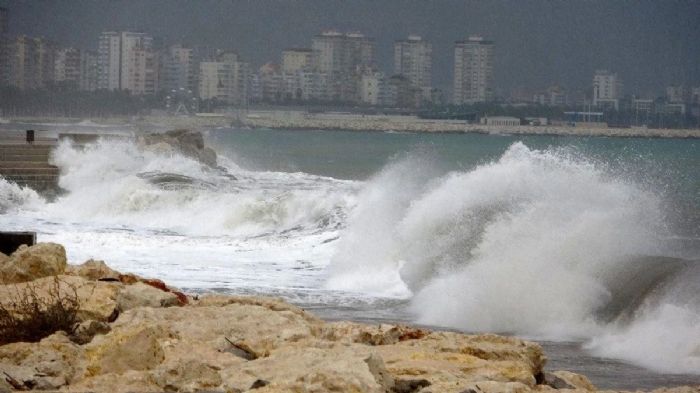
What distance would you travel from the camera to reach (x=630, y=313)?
46.3ft

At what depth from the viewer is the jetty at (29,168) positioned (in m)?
35.1

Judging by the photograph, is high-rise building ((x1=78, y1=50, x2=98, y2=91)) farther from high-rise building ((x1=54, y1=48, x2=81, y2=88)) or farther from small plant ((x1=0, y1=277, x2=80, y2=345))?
small plant ((x1=0, y1=277, x2=80, y2=345))

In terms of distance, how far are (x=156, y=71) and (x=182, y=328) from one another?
603 feet

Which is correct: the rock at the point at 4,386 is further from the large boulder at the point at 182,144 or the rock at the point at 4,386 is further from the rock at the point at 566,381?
the large boulder at the point at 182,144

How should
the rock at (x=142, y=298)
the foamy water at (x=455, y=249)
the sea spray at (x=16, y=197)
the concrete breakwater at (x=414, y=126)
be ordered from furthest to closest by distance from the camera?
the concrete breakwater at (x=414, y=126) → the sea spray at (x=16, y=197) → the foamy water at (x=455, y=249) → the rock at (x=142, y=298)

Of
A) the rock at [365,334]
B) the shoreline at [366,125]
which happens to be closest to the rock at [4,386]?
the rock at [365,334]

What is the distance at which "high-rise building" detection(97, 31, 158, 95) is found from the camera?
602 ft

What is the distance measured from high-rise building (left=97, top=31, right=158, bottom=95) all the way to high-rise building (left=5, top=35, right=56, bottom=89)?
10.2 metres

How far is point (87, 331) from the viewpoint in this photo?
8.25 metres

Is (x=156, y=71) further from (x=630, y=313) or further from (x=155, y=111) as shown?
(x=630, y=313)

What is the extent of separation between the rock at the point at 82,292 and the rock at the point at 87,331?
0.37m

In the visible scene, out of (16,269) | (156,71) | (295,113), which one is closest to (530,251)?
(16,269)

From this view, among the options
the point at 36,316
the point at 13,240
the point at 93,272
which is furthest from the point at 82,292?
the point at 13,240

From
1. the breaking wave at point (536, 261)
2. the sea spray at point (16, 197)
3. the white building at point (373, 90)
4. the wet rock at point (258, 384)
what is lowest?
the sea spray at point (16, 197)
